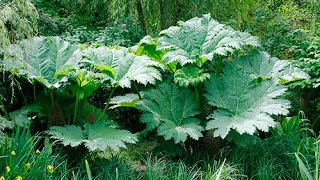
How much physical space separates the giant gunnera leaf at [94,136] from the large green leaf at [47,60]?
393mm

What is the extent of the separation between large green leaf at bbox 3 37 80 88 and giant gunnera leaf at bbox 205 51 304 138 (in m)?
1.25

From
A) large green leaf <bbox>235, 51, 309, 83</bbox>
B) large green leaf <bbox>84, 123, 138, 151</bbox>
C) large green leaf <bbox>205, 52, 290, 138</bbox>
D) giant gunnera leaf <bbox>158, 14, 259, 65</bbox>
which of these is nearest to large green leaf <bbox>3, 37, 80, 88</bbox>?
large green leaf <bbox>84, 123, 138, 151</bbox>

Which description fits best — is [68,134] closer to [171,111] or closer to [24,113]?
[24,113]

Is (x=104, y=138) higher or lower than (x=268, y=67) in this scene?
lower

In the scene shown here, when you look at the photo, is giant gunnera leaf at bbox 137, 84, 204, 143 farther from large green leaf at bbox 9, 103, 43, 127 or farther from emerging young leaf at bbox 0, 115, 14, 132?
emerging young leaf at bbox 0, 115, 14, 132

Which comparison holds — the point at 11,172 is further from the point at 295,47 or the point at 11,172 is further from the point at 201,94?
the point at 295,47

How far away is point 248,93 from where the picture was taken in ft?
13.9

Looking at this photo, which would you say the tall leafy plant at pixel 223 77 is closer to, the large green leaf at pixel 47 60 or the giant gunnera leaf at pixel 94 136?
the giant gunnera leaf at pixel 94 136

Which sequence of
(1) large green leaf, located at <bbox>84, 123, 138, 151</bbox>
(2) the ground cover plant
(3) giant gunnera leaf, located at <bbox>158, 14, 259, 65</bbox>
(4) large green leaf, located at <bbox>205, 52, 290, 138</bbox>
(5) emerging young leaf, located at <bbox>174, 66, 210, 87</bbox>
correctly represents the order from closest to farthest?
(1) large green leaf, located at <bbox>84, 123, 138, 151</bbox>
(2) the ground cover plant
(4) large green leaf, located at <bbox>205, 52, 290, 138</bbox>
(5) emerging young leaf, located at <bbox>174, 66, 210, 87</bbox>
(3) giant gunnera leaf, located at <bbox>158, 14, 259, 65</bbox>

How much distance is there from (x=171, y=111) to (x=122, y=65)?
0.58 m

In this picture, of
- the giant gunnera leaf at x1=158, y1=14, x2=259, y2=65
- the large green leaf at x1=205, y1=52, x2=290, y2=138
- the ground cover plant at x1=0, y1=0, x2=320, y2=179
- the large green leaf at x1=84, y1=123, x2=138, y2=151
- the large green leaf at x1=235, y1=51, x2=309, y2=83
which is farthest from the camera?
the large green leaf at x1=235, y1=51, x2=309, y2=83

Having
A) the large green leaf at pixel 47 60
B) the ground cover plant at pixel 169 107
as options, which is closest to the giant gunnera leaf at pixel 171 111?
the ground cover plant at pixel 169 107

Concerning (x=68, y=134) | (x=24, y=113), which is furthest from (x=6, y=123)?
(x=68, y=134)

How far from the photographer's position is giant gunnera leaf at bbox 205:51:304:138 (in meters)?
3.93
